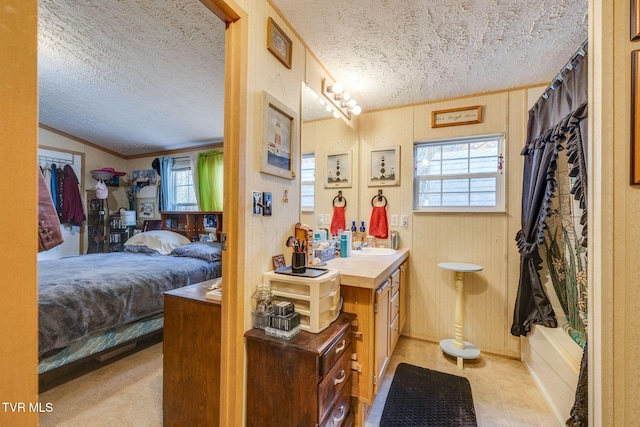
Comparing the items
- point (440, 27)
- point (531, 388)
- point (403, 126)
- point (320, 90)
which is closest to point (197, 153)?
point (320, 90)

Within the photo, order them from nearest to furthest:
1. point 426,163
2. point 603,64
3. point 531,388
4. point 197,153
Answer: point 603,64
point 531,388
point 426,163
point 197,153

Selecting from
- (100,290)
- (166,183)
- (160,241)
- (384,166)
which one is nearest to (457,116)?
(384,166)

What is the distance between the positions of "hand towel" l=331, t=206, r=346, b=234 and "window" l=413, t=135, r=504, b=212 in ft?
2.60

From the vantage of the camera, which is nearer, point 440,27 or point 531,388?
point 440,27

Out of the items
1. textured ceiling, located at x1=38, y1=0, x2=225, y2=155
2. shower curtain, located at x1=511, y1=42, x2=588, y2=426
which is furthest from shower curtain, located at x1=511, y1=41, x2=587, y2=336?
textured ceiling, located at x1=38, y1=0, x2=225, y2=155

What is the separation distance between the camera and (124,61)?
83.1 inches

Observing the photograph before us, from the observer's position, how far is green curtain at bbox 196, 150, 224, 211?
12.8ft

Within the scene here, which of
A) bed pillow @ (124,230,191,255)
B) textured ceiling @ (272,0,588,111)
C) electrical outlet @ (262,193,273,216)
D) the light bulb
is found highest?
textured ceiling @ (272,0,588,111)

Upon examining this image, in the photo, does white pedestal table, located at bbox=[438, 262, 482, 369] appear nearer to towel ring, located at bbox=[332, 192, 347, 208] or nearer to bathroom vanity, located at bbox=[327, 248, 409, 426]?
bathroom vanity, located at bbox=[327, 248, 409, 426]

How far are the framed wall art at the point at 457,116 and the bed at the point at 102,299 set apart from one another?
Result: 2.94 m

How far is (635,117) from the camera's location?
861mm

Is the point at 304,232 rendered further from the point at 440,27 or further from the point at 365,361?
the point at 440,27

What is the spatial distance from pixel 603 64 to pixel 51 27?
3010 mm

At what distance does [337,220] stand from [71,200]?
446 cm
